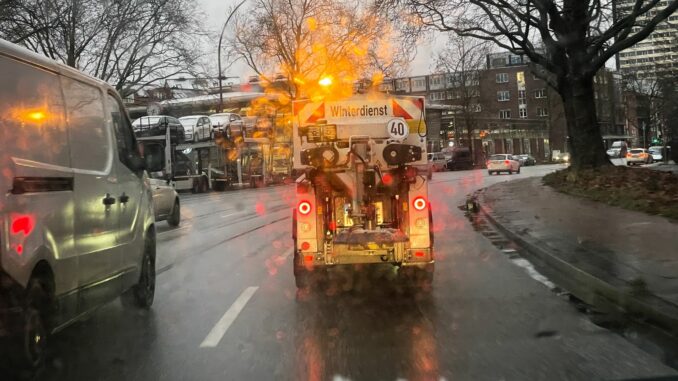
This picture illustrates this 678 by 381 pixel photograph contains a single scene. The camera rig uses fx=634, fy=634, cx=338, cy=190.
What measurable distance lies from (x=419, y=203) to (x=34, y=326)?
4.37 metres

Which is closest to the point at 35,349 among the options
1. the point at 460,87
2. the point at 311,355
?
the point at 311,355

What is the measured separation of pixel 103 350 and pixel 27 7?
27674 millimetres

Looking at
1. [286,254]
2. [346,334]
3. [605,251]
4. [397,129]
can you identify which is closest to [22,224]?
[346,334]

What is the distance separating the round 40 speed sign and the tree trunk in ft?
53.4

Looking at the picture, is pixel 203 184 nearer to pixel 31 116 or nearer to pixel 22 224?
pixel 31 116

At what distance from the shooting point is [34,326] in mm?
4344

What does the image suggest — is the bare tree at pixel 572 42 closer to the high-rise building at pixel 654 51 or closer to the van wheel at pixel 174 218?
the high-rise building at pixel 654 51

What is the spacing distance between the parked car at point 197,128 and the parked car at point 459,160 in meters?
31.3

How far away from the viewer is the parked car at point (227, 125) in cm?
3597

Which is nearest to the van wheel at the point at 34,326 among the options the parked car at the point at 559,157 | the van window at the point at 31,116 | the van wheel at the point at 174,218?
the van window at the point at 31,116

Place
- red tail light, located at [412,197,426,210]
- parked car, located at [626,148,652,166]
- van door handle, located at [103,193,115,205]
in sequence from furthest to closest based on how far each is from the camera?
parked car, located at [626,148,652,166] < red tail light, located at [412,197,426,210] < van door handle, located at [103,193,115,205]

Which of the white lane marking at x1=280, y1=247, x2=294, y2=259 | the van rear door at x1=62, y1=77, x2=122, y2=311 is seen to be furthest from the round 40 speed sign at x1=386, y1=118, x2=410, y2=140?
the white lane marking at x1=280, y1=247, x2=294, y2=259

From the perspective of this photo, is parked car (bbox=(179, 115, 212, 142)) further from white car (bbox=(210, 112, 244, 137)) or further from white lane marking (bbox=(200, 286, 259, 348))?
white lane marking (bbox=(200, 286, 259, 348))

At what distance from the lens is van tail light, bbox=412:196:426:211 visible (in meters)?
7.39
